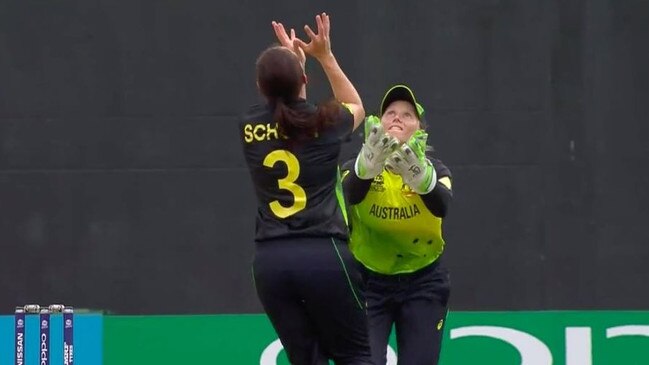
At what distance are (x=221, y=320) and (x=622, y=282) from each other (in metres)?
3.52

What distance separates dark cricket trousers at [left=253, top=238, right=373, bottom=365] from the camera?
14.5 feet

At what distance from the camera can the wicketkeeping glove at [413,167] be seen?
15.8ft

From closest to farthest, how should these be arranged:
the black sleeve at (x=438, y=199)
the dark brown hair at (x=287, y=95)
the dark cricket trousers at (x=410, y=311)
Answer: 1. the dark brown hair at (x=287, y=95)
2. the black sleeve at (x=438, y=199)
3. the dark cricket trousers at (x=410, y=311)

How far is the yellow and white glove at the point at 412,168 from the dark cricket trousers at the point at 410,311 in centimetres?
58

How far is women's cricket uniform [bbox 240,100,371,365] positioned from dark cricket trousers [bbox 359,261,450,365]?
31.6 inches

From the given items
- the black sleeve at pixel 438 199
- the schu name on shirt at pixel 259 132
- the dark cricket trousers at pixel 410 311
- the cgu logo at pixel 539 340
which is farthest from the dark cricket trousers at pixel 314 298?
the cgu logo at pixel 539 340

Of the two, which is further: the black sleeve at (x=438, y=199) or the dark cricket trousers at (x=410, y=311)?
the dark cricket trousers at (x=410, y=311)

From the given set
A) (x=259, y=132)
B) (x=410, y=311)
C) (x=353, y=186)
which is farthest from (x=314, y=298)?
(x=410, y=311)

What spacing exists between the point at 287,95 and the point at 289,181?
0.28 metres

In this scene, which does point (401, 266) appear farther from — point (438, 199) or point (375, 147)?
point (375, 147)

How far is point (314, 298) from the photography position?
4445 millimetres

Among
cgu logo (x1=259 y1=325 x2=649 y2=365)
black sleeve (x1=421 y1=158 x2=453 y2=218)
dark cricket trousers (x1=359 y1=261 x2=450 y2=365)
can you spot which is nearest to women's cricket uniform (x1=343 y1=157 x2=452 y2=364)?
dark cricket trousers (x1=359 y1=261 x2=450 y2=365)

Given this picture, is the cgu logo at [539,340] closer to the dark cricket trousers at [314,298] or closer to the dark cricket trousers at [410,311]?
the dark cricket trousers at [410,311]

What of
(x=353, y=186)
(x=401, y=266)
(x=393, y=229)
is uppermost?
(x=353, y=186)
